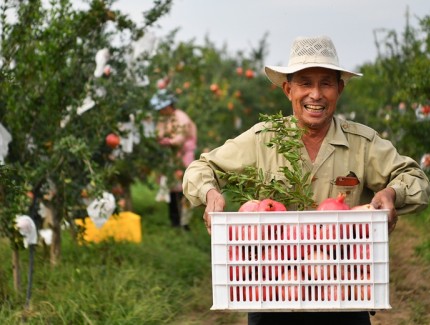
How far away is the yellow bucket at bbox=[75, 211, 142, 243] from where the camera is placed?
8.43 m

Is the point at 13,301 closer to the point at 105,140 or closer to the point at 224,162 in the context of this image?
the point at 105,140

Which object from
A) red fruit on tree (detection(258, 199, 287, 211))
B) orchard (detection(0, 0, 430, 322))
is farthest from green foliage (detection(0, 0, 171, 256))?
red fruit on tree (detection(258, 199, 287, 211))

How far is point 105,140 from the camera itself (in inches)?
300

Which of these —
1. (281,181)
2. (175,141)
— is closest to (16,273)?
(281,181)

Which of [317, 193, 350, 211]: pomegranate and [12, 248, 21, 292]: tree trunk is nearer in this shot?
[317, 193, 350, 211]: pomegranate

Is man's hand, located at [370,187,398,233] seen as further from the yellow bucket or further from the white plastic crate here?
the yellow bucket

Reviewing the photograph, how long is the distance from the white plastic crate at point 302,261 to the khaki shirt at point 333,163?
0.55m

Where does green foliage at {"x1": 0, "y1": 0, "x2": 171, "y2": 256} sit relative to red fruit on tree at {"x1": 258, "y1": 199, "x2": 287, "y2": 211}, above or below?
above

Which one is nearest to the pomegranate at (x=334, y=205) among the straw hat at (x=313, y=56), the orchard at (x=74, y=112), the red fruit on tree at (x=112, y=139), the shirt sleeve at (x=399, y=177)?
the shirt sleeve at (x=399, y=177)

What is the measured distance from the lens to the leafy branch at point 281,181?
358cm

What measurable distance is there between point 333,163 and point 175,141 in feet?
21.1

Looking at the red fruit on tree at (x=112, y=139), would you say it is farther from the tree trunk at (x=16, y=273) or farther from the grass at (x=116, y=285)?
the tree trunk at (x=16, y=273)

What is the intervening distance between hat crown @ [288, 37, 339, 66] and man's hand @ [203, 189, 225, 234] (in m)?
0.63

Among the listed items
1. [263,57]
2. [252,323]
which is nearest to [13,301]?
[252,323]
